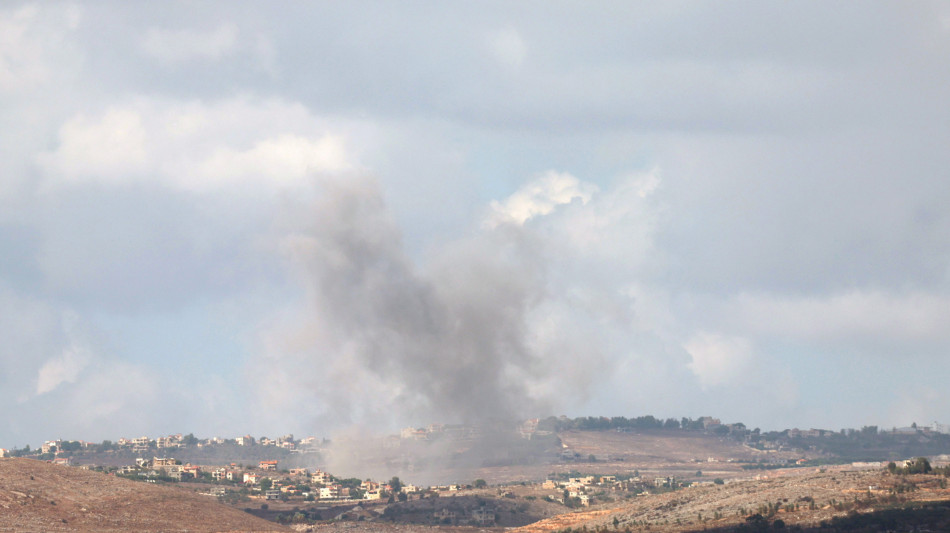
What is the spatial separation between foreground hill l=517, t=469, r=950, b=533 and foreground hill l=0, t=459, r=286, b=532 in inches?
1972

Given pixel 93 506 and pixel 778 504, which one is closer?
pixel 778 504

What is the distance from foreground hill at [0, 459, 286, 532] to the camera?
15612cm

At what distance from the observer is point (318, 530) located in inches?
7485

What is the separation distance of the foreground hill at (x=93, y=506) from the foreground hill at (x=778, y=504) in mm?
50077

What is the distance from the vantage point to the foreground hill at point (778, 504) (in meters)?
132

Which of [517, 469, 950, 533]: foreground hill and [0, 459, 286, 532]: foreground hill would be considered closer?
[517, 469, 950, 533]: foreground hill

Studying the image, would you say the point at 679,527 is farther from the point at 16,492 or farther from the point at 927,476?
the point at 16,492

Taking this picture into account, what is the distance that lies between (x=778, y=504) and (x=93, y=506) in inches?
3748

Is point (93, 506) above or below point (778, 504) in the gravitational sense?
above

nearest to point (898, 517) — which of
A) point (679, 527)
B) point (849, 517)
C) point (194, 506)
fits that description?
point (849, 517)

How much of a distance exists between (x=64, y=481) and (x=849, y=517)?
11581 centimetres

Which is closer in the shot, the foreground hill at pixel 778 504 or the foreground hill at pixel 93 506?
the foreground hill at pixel 778 504

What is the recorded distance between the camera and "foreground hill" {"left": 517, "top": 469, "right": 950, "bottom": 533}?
132 metres

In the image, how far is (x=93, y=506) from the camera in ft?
556
